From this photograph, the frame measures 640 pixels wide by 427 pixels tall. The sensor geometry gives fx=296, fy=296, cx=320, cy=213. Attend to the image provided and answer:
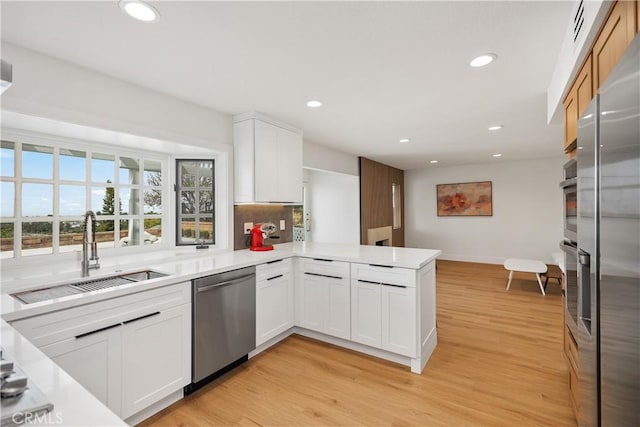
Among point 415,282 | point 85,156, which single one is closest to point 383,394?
point 415,282

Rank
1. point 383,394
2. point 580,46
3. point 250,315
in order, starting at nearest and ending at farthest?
point 580,46, point 383,394, point 250,315

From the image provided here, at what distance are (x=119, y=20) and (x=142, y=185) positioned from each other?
162 centimetres

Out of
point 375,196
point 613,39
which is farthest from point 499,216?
point 613,39

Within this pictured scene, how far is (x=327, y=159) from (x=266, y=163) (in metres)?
1.76

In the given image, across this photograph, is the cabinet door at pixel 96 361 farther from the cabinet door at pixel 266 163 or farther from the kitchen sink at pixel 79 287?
the cabinet door at pixel 266 163

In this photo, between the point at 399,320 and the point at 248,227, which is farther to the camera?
the point at 248,227

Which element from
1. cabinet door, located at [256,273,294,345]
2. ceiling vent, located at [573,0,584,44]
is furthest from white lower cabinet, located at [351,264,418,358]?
ceiling vent, located at [573,0,584,44]

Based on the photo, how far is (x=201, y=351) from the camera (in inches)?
85.7

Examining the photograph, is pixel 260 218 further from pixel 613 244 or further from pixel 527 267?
pixel 527 267

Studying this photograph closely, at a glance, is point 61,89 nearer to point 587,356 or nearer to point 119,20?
point 119,20

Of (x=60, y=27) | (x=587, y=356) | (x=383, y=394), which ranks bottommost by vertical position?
(x=383, y=394)

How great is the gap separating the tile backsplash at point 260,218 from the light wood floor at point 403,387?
1195 mm

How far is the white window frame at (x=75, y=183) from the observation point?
6.80ft

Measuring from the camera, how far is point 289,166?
3.47 metres
